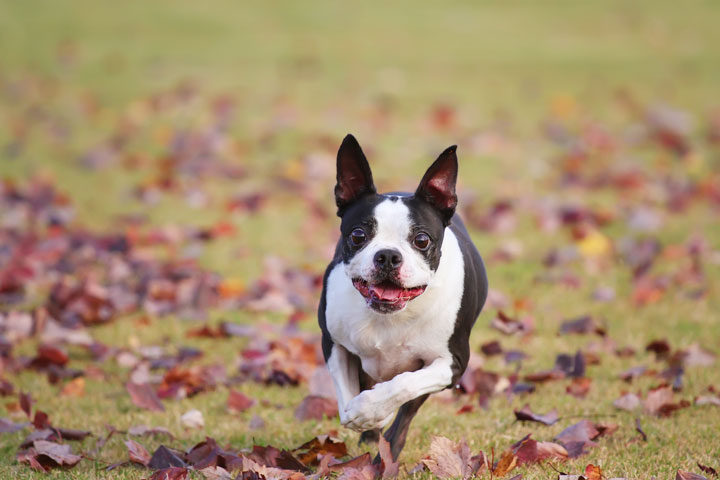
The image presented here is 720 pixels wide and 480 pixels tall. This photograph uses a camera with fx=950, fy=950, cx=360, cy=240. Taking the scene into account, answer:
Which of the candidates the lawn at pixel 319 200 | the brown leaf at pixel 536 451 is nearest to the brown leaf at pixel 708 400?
the lawn at pixel 319 200

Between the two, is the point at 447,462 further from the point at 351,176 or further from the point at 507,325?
the point at 507,325

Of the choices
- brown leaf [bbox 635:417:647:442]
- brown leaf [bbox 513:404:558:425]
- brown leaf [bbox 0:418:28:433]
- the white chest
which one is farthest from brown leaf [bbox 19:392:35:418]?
brown leaf [bbox 635:417:647:442]

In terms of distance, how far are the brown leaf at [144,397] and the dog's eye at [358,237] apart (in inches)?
65.9

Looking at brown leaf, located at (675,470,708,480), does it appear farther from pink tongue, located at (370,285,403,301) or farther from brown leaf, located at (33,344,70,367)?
brown leaf, located at (33,344,70,367)

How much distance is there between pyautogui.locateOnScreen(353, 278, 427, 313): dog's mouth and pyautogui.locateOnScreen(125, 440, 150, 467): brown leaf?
1.18m

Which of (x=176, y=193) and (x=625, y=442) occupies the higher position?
(x=625, y=442)

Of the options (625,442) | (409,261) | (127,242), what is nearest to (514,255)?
(127,242)

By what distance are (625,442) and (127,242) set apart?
15.7 feet

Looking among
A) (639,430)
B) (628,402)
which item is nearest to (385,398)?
(639,430)

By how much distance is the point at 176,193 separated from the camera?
9.59 m

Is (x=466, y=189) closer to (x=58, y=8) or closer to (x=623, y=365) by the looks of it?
(x=623, y=365)

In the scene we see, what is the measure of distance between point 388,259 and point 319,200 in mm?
5941

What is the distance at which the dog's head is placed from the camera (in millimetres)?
3457

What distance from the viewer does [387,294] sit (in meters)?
3.47
